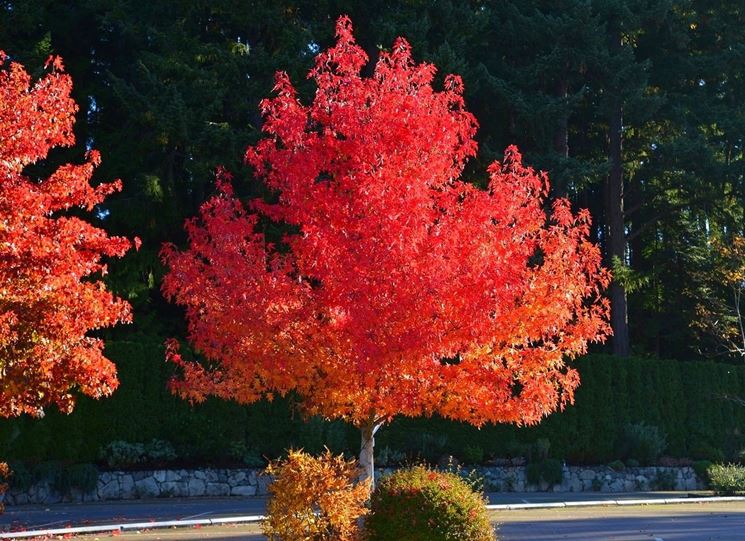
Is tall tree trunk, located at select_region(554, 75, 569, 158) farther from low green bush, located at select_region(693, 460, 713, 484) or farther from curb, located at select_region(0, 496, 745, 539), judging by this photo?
curb, located at select_region(0, 496, 745, 539)

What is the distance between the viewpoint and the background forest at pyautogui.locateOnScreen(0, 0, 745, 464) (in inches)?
1173

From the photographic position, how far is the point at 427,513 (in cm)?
1277

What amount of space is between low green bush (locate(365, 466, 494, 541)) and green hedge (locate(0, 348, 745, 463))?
37.1 feet

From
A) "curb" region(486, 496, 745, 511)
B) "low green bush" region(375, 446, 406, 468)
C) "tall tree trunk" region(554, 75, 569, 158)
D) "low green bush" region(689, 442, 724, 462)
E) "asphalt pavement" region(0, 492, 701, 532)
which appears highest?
"tall tree trunk" region(554, 75, 569, 158)

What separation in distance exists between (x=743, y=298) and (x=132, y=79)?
24.9 metres

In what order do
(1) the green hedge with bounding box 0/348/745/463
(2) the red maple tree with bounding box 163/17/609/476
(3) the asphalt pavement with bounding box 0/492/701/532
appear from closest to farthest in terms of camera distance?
(2) the red maple tree with bounding box 163/17/609/476 < (3) the asphalt pavement with bounding box 0/492/701/532 < (1) the green hedge with bounding box 0/348/745/463

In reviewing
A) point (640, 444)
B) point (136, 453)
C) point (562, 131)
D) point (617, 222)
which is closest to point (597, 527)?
point (136, 453)

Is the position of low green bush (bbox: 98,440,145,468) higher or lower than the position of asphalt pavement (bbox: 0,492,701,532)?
higher

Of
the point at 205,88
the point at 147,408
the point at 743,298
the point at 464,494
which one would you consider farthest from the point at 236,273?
the point at 743,298

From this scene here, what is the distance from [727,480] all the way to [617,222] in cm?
1073

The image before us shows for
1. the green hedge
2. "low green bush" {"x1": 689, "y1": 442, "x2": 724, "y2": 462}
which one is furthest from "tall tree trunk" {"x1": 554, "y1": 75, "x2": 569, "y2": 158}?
"low green bush" {"x1": 689, "y1": 442, "x2": 724, "y2": 462}

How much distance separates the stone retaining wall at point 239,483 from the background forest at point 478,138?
2.39 feet

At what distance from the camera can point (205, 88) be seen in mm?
31594

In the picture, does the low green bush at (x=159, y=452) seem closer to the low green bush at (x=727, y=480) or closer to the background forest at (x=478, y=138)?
the background forest at (x=478, y=138)
